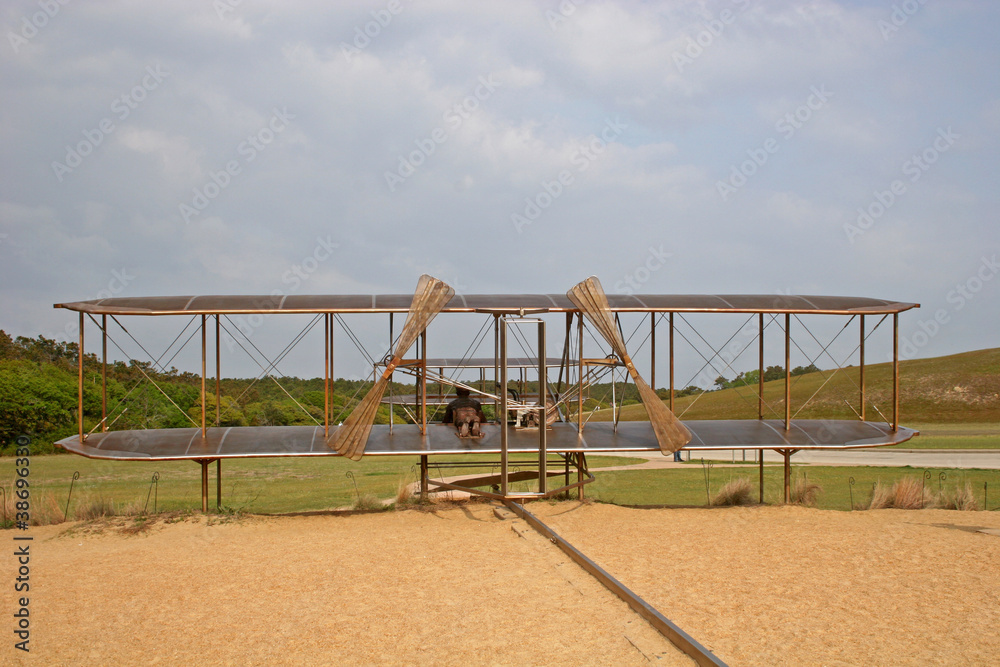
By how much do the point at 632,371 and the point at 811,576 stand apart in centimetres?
427

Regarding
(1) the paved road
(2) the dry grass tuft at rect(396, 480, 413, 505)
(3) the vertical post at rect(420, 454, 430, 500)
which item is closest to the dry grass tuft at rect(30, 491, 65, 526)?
(2) the dry grass tuft at rect(396, 480, 413, 505)

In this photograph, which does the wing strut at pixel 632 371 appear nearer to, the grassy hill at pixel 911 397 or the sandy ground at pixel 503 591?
the sandy ground at pixel 503 591

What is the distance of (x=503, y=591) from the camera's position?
27.7 ft

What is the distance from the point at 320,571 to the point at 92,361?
49.0 m

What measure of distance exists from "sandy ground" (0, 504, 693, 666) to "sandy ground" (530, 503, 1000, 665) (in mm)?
822

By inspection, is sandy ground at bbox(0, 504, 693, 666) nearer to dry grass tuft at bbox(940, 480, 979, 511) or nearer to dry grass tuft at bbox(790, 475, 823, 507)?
dry grass tuft at bbox(790, 475, 823, 507)

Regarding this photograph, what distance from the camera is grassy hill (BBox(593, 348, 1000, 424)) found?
53.6 m

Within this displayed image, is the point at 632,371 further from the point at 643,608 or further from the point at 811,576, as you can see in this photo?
the point at 643,608

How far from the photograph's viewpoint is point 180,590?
8.77 meters

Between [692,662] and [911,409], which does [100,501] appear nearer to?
[692,662]

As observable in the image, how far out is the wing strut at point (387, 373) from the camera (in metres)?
12.0

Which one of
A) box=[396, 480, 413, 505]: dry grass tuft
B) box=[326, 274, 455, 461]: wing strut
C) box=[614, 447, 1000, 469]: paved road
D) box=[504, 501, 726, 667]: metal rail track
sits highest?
box=[326, 274, 455, 461]: wing strut

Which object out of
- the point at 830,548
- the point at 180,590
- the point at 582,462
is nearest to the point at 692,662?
the point at 830,548

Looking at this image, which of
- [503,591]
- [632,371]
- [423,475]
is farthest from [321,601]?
[632,371]
